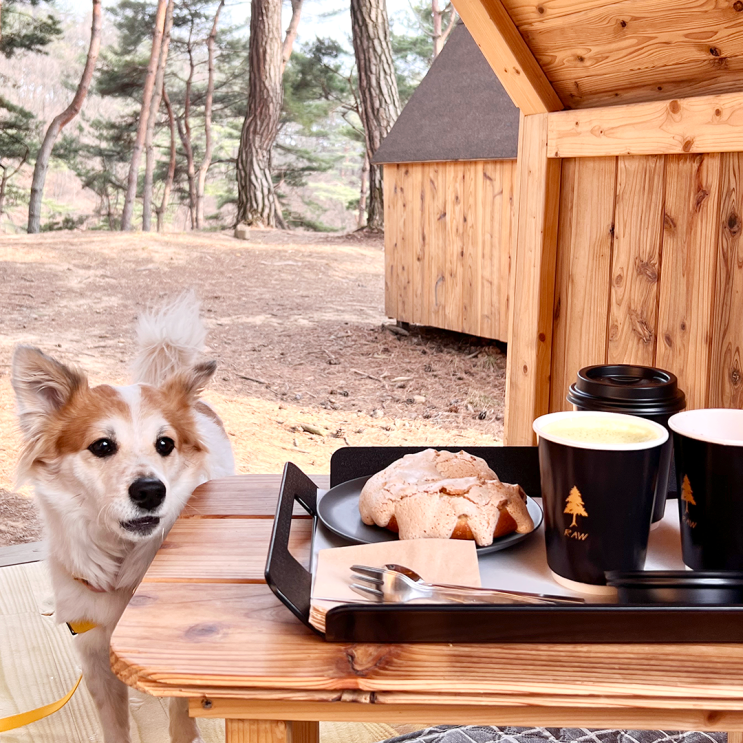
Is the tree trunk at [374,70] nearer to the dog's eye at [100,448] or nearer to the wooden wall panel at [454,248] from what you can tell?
the wooden wall panel at [454,248]

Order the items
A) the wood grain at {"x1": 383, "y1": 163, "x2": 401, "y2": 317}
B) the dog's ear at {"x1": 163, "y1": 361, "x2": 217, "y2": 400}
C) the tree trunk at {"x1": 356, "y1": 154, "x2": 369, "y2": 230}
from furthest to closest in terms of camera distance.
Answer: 1. the tree trunk at {"x1": 356, "y1": 154, "x2": 369, "y2": 230}
2. the wood grain at {"x1": 383, "y1": 163, "x2": 401, "y2": 317}
3. the dog's ear at {"x1": 163, "y1": 361, "x2": 217, "y2": 400}

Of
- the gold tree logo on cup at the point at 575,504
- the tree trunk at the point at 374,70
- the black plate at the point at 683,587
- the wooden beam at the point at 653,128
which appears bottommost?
the black plate at the point at 683,587

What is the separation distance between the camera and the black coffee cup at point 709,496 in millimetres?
606

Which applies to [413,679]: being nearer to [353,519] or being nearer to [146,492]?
[353,519]

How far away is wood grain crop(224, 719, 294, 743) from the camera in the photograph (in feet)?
1.95

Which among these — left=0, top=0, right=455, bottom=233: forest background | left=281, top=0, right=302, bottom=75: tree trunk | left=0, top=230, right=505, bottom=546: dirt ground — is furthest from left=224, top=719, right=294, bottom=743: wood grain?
left=281, top=0, right=302, bottom=75: tree trunk

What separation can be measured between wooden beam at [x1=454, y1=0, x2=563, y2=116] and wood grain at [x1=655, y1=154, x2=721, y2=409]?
11.9 inches

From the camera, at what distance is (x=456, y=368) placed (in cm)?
520

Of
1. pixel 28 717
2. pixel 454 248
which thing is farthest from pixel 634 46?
pixel 454 248

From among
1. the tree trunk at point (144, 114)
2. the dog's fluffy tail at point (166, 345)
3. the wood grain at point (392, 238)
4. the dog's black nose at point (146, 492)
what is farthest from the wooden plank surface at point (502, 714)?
the tree trunk at point (144, 114)

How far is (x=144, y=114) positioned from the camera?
8.69 meters

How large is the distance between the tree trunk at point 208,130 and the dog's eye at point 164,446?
8751 mm

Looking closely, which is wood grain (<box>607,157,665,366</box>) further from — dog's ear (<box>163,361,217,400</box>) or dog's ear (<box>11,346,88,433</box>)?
dog's ear (<box>11,346,88,433</box>)

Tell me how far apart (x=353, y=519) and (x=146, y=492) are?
54cm
